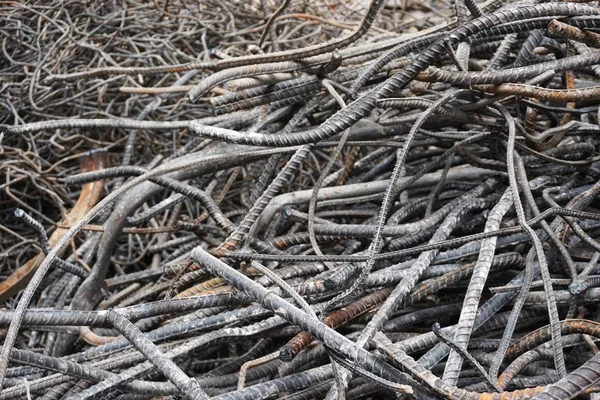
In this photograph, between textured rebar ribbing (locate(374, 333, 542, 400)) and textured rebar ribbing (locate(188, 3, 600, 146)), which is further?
textured rebar ribbing (locate(188, 3, 600, 146))

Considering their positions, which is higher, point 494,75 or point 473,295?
point 494,75

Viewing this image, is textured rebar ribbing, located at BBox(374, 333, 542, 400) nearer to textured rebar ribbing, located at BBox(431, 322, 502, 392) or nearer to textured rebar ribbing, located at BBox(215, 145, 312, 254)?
textured rebar ribbing, located at BBox(431, 322, 502, 392)

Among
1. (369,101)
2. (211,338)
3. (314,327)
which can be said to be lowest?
(211,338)

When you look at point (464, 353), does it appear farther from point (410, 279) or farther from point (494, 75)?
point (494, 75)

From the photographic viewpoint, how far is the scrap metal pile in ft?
2.25

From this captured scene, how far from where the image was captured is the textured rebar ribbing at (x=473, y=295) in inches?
25.1

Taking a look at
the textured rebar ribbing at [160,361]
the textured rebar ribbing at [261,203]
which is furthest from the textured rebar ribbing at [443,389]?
the textured rebar ribbing at [261,203]

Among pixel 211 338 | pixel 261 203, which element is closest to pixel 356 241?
pixel 261 203

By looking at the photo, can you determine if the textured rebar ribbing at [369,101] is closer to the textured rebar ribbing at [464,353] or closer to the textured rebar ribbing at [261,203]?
the textured rebar ribbing at [261,203]

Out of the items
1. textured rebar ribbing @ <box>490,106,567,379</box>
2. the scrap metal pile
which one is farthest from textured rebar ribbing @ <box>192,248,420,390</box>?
textured rebar ribbing @ <box>490,106,567,379</box>

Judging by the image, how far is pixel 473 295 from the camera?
0.71m

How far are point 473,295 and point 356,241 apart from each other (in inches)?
9.4

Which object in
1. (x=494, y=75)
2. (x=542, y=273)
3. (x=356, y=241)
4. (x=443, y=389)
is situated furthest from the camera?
(x=356, y=241)

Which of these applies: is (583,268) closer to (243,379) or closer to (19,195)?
(243,379)
